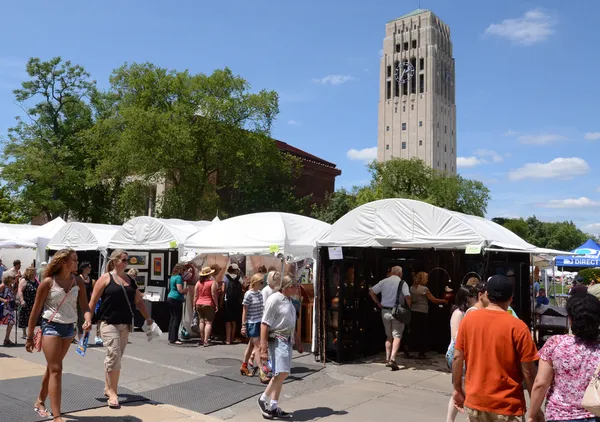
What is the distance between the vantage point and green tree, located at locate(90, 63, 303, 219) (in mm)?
28609

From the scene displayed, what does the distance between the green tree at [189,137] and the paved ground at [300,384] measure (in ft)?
60.9

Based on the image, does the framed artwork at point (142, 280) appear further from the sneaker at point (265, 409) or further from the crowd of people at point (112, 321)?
the sneaker at point (265, 409)

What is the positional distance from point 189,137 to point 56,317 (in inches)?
933

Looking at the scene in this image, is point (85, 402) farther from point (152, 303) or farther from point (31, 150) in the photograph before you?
point (31, 150)

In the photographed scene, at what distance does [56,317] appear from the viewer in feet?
18.6

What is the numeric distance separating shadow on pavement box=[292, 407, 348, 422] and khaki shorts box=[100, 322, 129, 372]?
7.50 feet

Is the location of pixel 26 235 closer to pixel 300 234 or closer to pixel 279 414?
pixel 300 234

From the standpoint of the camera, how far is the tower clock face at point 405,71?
349 feet

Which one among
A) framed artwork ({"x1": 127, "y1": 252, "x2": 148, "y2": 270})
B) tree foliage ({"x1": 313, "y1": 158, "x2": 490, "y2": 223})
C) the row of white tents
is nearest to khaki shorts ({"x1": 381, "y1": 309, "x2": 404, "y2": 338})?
the row of white tents

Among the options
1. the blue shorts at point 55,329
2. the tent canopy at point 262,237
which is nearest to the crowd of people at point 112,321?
the blue shorts at point 55,329

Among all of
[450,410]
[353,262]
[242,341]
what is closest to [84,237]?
[242,341]

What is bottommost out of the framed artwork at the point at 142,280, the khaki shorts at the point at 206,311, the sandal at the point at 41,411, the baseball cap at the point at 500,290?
the sandal at the point at 41,411

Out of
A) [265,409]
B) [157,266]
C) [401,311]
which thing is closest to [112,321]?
[265,409]

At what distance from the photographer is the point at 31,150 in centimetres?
3594
